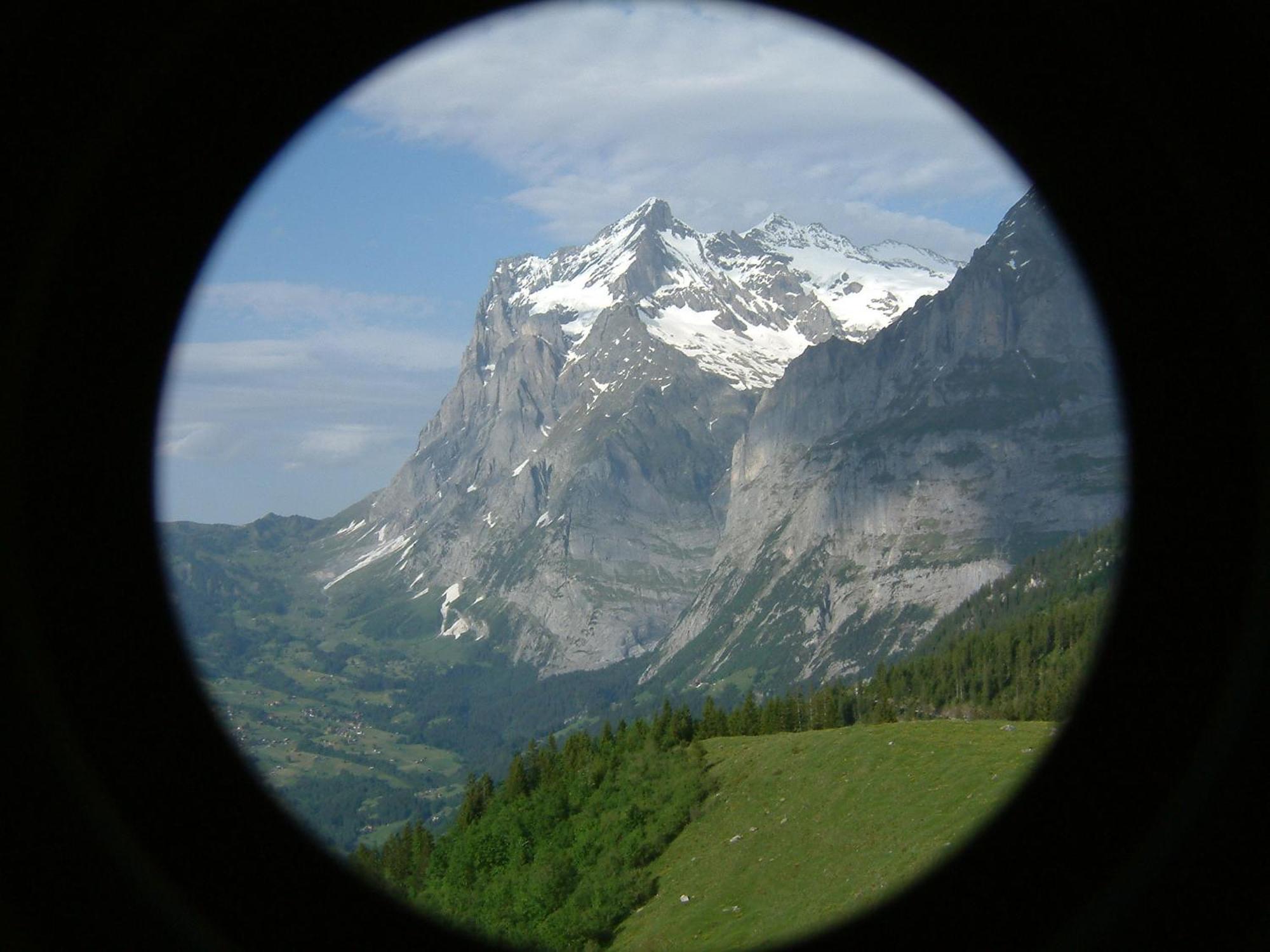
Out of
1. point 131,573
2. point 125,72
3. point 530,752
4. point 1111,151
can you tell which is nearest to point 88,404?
point 131,573

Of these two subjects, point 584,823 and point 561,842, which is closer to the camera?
point 561,842

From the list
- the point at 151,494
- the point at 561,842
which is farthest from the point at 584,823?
the point at 151,494

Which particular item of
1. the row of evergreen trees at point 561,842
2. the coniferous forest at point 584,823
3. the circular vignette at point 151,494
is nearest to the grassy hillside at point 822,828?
the row of evergreen trees at point 561,842

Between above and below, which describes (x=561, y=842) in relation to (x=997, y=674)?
below

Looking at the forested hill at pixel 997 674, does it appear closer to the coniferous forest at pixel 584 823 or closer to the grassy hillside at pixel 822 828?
the coniferous forest at pixel 584 823

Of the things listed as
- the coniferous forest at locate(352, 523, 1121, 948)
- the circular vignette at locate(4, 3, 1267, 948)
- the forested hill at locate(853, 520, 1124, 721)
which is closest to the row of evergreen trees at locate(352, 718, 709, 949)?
the coniferous forest at locate(352, 523, 1121, 948)

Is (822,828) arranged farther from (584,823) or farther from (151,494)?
(151,494)

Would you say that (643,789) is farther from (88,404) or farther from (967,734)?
(88,404)
